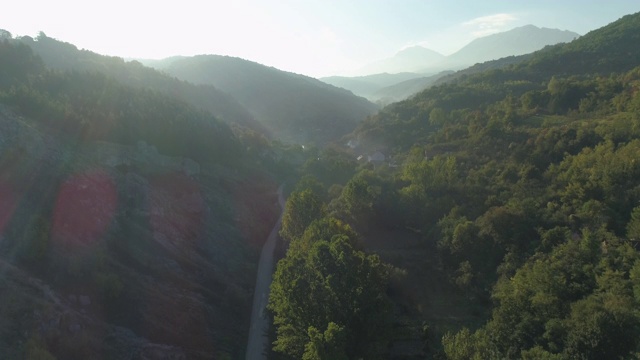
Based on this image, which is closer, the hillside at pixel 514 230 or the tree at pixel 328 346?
the tree at pixel 328 346

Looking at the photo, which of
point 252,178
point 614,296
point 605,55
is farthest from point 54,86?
point 605,55

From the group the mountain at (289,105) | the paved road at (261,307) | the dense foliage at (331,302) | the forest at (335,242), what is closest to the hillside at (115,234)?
the forest at (335,242)

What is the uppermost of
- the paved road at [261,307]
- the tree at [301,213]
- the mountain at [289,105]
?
the mountain at [289,105]

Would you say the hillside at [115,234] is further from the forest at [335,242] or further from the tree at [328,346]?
the tree at [328,346]

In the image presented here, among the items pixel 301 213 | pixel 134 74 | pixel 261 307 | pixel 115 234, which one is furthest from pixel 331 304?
pixel 134 74

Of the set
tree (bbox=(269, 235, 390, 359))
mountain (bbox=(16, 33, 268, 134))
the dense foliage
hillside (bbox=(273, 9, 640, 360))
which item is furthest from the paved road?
mountain (bbox=(16, 33, 268, 134))

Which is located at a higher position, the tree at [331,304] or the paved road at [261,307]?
the tree at [331,304]
